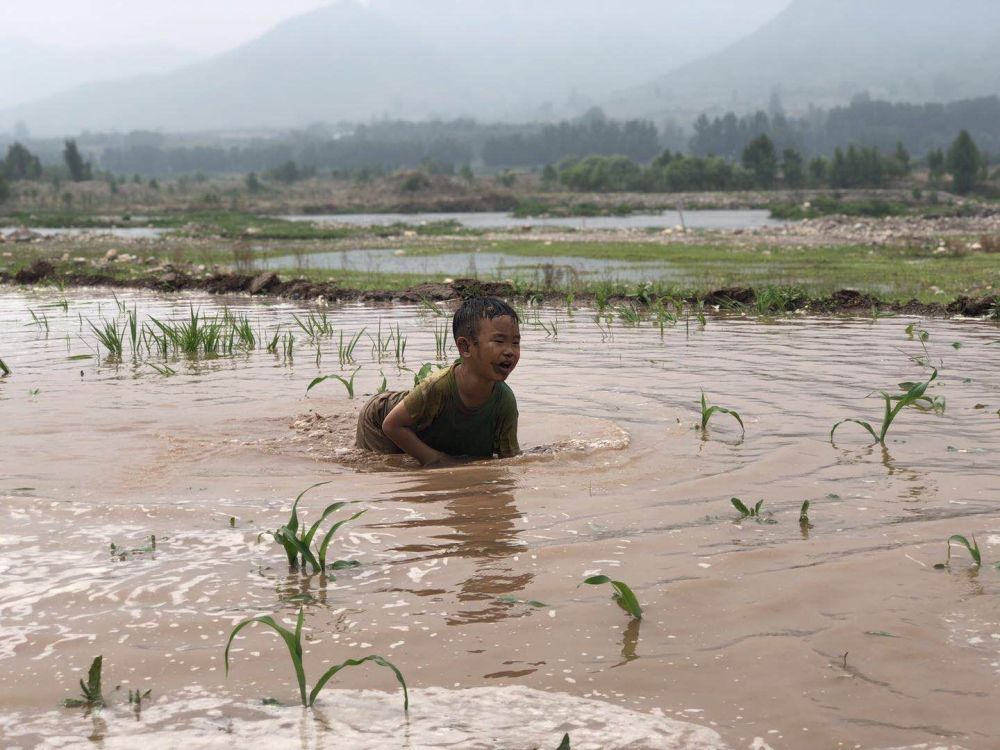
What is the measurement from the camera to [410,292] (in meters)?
14.9

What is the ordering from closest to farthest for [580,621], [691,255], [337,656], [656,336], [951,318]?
[337,656] → [580,621] → [656,336] → [951,318] → [691,255]

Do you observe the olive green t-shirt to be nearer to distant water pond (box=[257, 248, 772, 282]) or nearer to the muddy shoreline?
the muddy shoreline

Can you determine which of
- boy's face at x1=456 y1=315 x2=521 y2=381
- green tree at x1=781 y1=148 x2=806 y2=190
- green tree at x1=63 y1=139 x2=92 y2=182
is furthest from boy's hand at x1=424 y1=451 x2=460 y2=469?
green tree at x1=63 y1=139 x2=92 y2=182

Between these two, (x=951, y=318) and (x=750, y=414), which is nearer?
(x=750, y=414)

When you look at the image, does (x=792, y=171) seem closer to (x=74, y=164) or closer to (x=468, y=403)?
(x=74, y=164)

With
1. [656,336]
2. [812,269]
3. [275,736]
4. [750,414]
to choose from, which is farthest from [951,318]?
[275,736]

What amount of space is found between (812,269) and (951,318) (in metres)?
7.31

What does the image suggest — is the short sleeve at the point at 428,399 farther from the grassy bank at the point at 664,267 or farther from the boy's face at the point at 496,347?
the grassy bank at the point at 664,267

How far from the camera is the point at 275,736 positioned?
8.79 feet

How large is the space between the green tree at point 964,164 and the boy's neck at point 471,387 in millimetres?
86652

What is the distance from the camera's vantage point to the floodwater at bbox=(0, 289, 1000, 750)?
277cm

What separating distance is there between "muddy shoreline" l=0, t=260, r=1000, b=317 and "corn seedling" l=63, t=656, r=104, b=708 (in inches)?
424

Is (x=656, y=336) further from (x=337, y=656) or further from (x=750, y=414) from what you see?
(x=337, y=656)

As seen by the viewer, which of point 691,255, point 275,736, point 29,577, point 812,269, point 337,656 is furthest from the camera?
point 691,255
